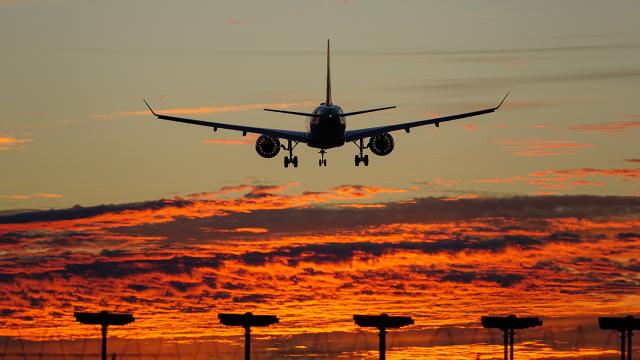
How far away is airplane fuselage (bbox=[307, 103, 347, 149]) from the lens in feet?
618

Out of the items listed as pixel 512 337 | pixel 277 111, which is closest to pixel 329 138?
pixel 277 111

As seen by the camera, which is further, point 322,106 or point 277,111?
point 322,106

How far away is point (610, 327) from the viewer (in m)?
196

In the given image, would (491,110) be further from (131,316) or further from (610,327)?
(131,316)

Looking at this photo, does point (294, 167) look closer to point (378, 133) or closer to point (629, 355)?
point (378, 133)

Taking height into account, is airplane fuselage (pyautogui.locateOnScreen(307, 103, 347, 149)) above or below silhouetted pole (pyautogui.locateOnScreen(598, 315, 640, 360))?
above

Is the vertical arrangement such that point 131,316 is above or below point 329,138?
below

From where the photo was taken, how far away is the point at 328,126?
18850cm

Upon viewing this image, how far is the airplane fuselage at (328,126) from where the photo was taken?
188 meters

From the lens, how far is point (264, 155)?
200 m

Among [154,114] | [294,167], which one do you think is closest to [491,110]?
[294,167]

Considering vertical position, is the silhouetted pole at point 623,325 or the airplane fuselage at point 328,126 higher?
the airplane fuselage at point 328,126

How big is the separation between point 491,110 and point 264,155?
31.5 m

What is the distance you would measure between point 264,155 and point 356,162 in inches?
498
